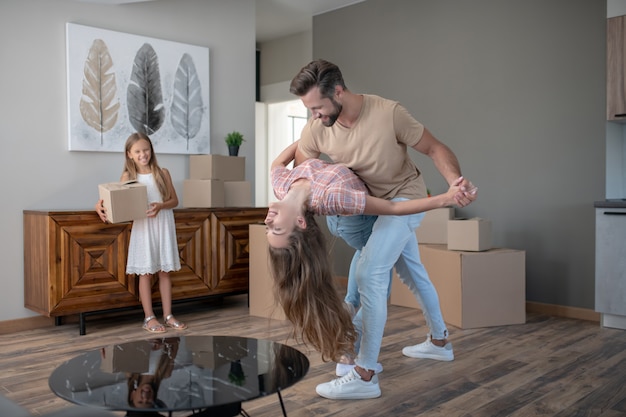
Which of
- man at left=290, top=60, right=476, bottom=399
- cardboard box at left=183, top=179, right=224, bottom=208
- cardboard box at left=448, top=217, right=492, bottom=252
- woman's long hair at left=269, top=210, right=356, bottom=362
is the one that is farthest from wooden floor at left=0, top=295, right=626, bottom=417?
cardboard box at left=183, top=179, right=224, bottom=208

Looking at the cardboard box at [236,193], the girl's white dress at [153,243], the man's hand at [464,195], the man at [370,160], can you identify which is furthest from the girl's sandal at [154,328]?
the man's hand at [464,195]

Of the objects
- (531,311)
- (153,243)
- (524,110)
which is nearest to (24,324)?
(153,243)

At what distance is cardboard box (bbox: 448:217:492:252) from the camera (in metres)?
3.59

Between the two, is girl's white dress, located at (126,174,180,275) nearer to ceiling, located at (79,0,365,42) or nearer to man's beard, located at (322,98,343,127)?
man's beard, located at (322,98,343,127)

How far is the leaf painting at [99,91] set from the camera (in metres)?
3.93

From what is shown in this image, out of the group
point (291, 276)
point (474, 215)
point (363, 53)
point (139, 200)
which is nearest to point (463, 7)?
point (363, 53)

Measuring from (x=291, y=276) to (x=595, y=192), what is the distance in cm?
262

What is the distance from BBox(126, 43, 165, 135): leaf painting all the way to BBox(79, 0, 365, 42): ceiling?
4.45 ft

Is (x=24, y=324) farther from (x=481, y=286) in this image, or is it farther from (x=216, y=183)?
(x=481, y=286)

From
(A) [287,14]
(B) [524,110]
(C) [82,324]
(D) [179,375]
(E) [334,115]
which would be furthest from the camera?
(A) [287,14]

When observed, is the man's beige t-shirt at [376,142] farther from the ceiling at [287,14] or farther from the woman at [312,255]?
the ceiling at [287,14]

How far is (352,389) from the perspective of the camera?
233cm

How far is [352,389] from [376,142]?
0.97m

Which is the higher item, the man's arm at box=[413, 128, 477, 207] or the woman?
the man's arm at box=[413, 128, 477, 207]
